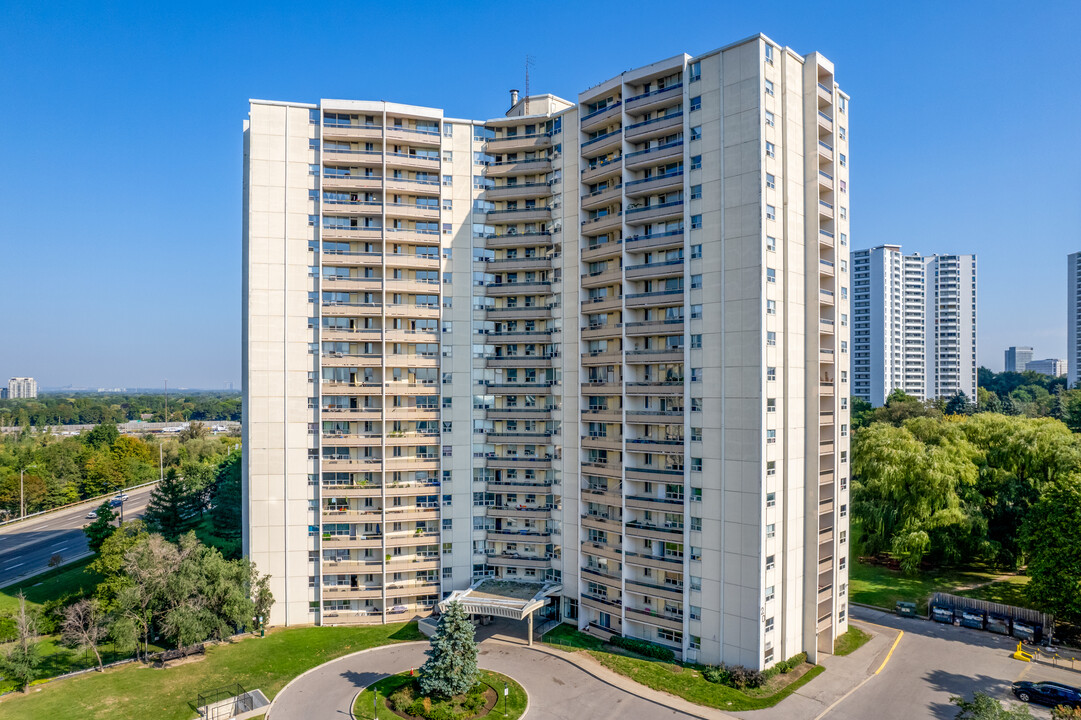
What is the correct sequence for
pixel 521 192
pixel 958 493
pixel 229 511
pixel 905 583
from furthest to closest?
1. pixel 229 511
2. pixel 958 493
3. pixel 905 583
4. pixel 521 192

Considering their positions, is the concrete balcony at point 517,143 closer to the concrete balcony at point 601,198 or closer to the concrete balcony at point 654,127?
the concrete balcony at point 601,198

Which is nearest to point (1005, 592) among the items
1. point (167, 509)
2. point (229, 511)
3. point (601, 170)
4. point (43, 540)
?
point (601, 170)

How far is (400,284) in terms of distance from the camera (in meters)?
54.5

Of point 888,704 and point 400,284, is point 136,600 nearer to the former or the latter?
point 400,284

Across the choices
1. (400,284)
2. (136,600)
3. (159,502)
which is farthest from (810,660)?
(159,502)

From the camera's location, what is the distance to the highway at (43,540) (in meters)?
75.4

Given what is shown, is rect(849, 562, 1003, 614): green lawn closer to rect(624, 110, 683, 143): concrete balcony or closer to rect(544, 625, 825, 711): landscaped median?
rect(544, 625, 825, 711): landscaped median

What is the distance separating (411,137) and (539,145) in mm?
12030

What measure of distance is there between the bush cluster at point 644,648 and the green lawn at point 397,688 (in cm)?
974

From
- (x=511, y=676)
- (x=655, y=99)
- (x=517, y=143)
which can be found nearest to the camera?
(x=511, y=676)

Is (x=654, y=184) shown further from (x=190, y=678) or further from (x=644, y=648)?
(x=190, y=678)

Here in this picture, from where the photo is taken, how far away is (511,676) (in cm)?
4228

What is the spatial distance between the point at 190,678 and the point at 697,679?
120 ft

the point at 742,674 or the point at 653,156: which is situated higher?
the point at 653,156
